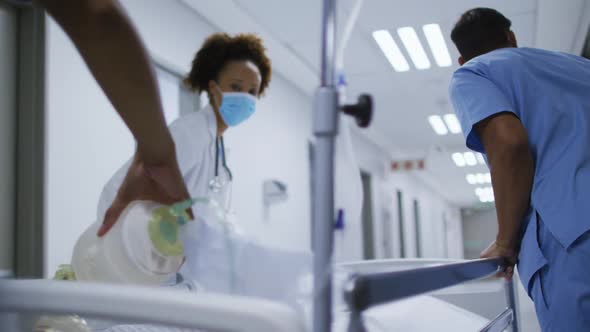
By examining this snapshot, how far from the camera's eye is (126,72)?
71 cm

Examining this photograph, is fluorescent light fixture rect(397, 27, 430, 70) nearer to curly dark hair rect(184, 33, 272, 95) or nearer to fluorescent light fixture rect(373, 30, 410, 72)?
fluorescent light fixture rect(373, 30, 410, 72)

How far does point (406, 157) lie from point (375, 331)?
7.11 meters

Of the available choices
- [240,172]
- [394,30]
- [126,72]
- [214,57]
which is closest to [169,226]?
[126,72]

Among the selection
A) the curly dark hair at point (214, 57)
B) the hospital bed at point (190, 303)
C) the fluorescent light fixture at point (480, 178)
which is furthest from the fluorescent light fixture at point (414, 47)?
the fluorescent light fixture at point (480, 178)

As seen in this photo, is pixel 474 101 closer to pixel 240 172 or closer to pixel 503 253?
pixel 503 253

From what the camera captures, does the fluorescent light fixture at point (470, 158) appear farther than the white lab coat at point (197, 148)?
Yes

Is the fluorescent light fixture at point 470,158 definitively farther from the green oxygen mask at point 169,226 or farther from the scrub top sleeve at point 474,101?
the green oxygen mask at point 169,226

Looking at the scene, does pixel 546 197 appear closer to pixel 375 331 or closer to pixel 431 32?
pixel 375 331

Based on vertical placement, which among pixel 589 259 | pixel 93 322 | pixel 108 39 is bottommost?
pixel 93 322

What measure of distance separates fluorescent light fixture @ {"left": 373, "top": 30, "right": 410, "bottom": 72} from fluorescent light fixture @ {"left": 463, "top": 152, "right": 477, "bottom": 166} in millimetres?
3953

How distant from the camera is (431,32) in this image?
3936mm

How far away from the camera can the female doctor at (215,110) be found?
1349 millimetres

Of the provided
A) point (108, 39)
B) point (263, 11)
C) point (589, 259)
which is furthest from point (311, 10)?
point (108, 39)

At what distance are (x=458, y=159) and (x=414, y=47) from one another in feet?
16.4
